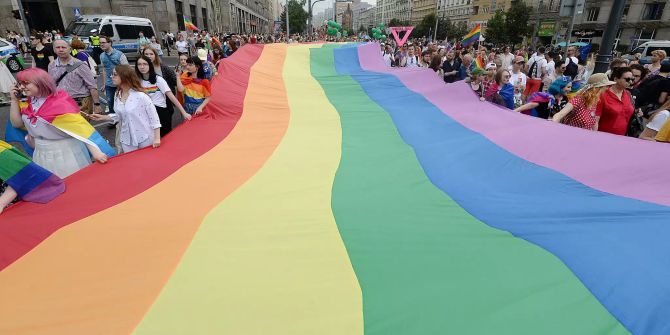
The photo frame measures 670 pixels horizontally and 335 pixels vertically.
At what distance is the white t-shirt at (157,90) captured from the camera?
14.7 ft

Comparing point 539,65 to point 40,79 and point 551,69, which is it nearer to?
point 551,69

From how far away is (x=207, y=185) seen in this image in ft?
9.95

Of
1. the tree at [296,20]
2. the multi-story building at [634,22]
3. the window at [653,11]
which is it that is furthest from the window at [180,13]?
the window at [653,11]

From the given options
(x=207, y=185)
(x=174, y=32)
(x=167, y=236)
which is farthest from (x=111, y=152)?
(x=174, y=32)

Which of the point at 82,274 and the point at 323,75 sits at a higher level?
the point at 323,75

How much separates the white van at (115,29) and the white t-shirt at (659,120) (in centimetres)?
1991

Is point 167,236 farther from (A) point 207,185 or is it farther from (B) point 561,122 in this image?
(B) point 561,122

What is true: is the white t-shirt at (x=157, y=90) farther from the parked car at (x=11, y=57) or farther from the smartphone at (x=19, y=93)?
the parked car at (x=11, y=57)

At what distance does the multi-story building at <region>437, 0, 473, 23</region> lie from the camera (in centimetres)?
7769

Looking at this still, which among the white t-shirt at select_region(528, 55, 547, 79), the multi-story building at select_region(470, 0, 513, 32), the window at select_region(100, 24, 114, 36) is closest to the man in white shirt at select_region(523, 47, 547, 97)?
the white t-shirt at select_region(528, 55, 547, 79)

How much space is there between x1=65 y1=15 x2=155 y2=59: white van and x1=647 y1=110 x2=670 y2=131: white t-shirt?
19.9 m

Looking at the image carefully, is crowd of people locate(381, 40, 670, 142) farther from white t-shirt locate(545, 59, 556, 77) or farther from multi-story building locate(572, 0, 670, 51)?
multi-story building locate(572, 0, 670, 51)

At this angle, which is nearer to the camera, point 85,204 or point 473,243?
point 473,243

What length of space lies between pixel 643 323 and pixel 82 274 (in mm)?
2744
